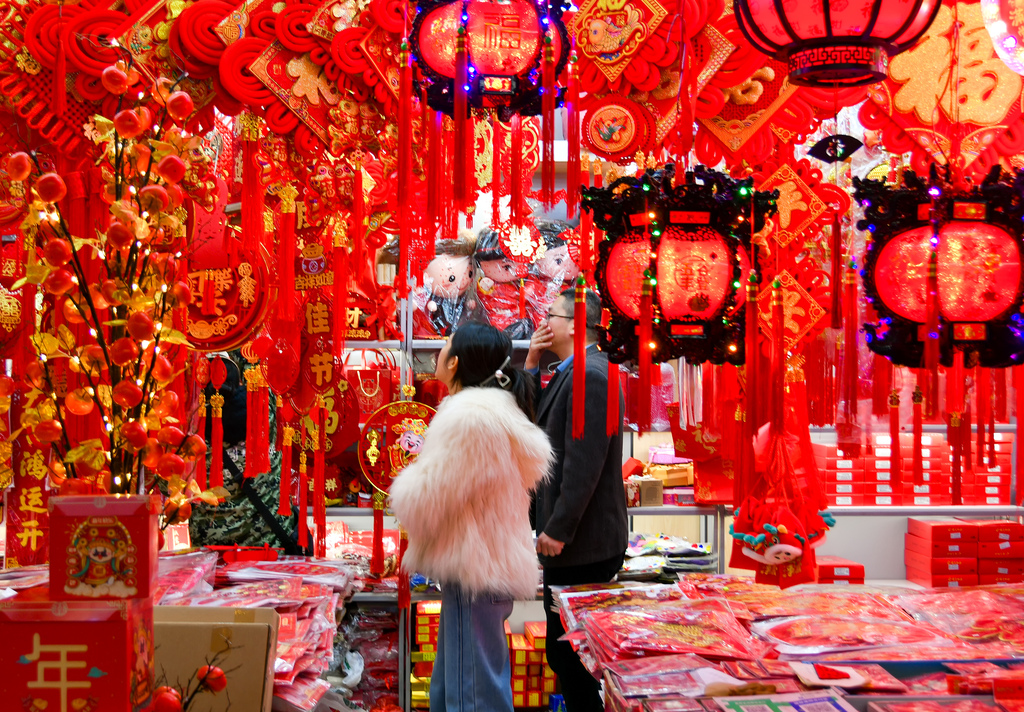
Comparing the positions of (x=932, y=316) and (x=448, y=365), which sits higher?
(x=932, y=316)

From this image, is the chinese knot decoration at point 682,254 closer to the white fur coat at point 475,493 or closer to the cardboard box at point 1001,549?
the white fur coat at point 475,493

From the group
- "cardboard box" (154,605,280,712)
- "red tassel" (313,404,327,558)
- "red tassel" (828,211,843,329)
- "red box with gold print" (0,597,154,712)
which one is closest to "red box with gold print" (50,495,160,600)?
"red box with gold print" (0,597,154,712)

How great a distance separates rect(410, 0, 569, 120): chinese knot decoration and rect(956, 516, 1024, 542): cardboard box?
3071 mm

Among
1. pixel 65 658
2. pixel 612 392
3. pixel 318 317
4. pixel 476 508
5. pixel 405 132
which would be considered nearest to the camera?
pixel 65 658

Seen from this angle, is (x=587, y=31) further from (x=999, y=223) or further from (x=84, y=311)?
(x=84, y=311)

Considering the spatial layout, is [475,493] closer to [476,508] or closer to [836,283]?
[476,508]

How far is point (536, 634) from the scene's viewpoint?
3.79m

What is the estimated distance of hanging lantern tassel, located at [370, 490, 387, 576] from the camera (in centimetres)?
327

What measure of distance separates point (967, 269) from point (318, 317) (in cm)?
185

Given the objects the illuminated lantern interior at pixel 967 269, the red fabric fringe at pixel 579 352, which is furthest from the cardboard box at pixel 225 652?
the illuminated lantern interior at pixel 967 269

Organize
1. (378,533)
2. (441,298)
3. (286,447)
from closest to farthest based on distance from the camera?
(286,447), (378,533), (441,298)

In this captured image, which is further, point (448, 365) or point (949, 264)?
point (448, 365)

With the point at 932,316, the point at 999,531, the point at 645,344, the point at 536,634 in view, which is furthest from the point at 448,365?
the point at 999,531

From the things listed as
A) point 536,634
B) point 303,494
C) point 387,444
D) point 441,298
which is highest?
point 441,298
